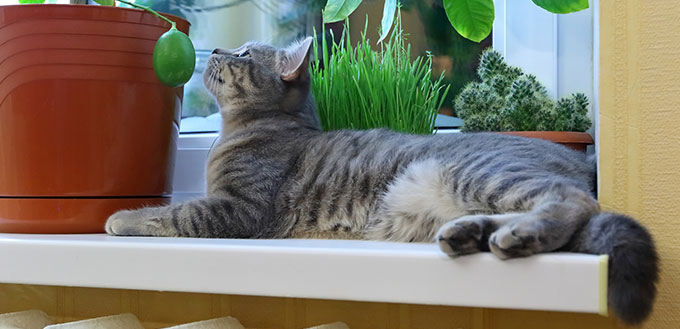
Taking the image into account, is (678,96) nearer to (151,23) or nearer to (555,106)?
(555,106)

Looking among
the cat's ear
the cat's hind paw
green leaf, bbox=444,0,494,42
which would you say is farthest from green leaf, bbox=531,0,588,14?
the cat's hind paw

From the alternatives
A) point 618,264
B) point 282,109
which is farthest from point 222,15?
point 618,264

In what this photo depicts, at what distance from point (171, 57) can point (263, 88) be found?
249 millimetres

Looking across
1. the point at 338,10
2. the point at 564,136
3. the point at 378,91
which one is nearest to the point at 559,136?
the point at 564,136

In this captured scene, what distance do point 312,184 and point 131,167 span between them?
0.94ft

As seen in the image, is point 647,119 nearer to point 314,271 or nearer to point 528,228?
point 528,228

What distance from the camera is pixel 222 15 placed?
5.32ft

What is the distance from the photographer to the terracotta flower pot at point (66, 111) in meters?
1.01

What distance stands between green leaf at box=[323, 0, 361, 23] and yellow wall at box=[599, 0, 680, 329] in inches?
19.4

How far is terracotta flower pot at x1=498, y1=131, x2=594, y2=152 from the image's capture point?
3.67 feet

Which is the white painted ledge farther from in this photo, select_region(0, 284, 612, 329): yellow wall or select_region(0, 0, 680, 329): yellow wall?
select_region(0, 284, 612, 329): yellow wall

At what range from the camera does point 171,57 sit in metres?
1.00

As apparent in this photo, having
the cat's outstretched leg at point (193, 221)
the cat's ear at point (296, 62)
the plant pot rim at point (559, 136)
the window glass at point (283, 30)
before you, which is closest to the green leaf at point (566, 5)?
the plant pot rim at point (559, 136)

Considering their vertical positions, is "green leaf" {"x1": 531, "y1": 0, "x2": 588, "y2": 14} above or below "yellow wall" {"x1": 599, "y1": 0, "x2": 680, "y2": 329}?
above
